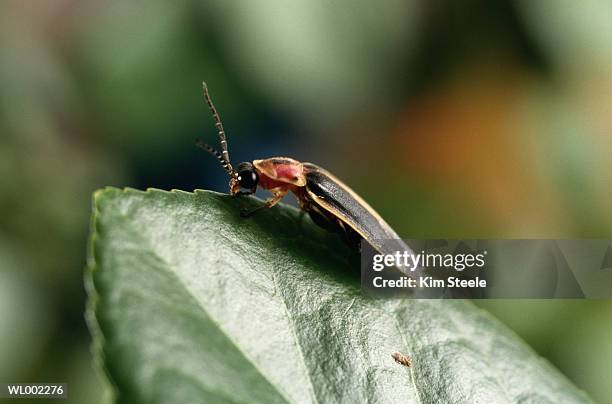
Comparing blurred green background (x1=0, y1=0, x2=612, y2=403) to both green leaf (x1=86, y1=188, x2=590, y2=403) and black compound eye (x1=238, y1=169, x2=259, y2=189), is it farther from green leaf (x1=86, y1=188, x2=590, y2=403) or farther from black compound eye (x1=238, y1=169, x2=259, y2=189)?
green leaf (x1=86, y1=188, x2=590, y2=403)

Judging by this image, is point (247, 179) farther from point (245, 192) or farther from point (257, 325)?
point (257, 325)

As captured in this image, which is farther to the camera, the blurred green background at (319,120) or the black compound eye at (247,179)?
the blurred green background at (319,120)

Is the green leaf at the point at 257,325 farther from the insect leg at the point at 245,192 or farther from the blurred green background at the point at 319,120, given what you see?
the blurred green background at the point at 319,120

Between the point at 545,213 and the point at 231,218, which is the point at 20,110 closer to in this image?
the point at 231,218

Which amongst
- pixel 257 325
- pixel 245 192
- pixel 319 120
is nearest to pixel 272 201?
pixel 245 192

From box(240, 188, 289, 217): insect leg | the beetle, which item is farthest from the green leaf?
the beetle

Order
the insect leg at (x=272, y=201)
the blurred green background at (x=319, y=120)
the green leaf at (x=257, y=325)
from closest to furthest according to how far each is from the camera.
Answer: the green leaf at (x=257, y=325) < the insect leg at (x=272, y=201) < the blurred green background at (x=319, y=120)

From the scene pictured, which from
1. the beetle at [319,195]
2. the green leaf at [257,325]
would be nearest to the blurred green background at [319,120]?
the beetle at [319,195]
